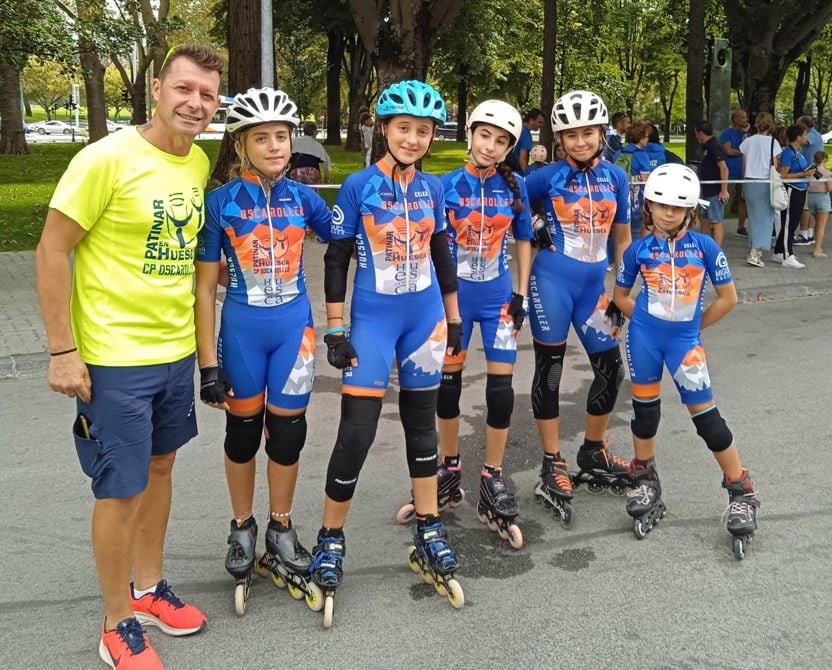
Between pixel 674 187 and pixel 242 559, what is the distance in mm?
2851

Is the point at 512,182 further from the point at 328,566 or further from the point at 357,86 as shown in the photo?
the point at 357,86

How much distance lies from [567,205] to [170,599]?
2.91 metres

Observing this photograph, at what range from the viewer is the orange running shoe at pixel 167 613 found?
11.2ft

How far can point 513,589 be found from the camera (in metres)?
3.79

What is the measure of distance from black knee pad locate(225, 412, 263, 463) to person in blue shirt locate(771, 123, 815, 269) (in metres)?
11.0

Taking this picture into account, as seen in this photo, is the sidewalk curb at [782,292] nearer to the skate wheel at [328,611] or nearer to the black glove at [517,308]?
the black glove at [517,308]

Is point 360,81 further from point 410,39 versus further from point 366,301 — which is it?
point 366,301

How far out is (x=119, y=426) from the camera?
3021 mm

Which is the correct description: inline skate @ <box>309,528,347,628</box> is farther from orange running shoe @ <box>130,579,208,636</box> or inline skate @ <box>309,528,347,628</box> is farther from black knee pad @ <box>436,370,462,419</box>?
black knee pad @ <box>436,370,462,419</box>

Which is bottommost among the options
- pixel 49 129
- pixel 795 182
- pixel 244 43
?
pixel 795 182

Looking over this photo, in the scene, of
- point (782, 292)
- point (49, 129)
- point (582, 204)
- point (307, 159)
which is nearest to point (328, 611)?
point (582, 204)

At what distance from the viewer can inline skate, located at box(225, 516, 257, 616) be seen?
3605 mm

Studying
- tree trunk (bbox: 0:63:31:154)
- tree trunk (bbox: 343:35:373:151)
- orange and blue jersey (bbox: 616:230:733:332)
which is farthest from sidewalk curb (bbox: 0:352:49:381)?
tree trunk (bbox: 343:35:373:151)

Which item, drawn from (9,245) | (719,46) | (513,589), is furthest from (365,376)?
(719,46)
